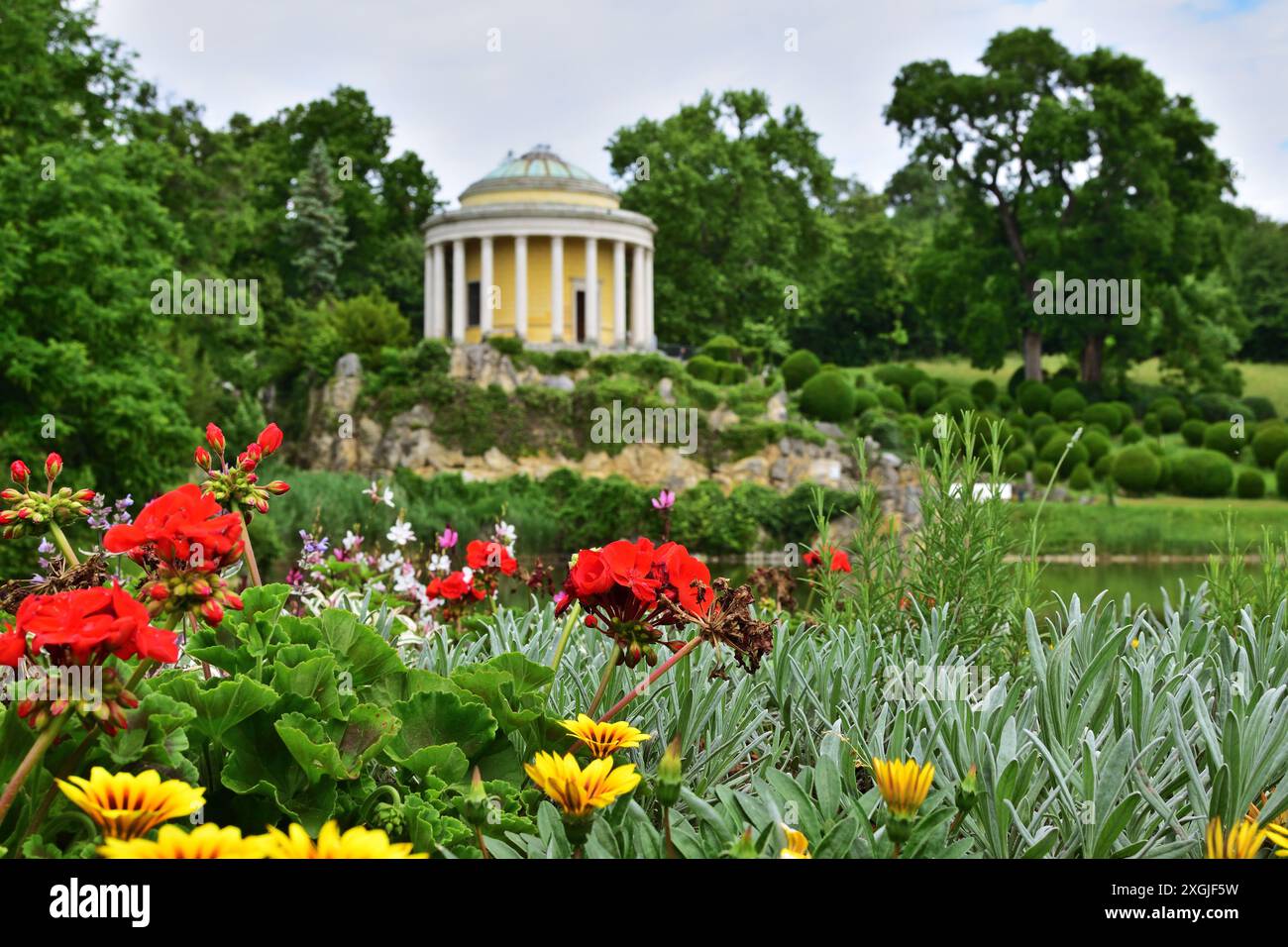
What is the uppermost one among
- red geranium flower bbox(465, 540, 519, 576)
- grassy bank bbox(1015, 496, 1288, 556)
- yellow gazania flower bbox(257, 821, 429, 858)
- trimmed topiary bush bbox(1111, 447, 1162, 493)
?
trimmed topiary bush bbox(1111, 447, 1162, 493)

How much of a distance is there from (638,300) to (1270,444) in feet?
63.1

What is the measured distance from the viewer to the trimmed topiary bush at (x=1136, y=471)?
29047 mm

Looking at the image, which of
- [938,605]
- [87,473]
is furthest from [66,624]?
[87,473]

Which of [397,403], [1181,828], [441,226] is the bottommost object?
[1181,828]

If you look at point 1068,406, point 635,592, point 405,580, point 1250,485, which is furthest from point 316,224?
point 635,592

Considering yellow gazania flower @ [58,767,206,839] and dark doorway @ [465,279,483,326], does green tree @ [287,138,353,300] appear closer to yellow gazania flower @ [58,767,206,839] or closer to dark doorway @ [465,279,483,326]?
dark doorway @ [465,279,483,326]

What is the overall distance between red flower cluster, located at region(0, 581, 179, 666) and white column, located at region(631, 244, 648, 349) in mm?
35969

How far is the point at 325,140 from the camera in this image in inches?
1721

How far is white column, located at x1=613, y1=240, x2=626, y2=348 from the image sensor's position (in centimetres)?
3709

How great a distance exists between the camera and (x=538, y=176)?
3672cm

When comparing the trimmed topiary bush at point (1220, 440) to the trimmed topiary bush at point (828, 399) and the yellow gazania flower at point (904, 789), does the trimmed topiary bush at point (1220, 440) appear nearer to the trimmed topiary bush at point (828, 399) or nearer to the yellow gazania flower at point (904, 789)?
the trimmed topiary bush at point (828, 399)

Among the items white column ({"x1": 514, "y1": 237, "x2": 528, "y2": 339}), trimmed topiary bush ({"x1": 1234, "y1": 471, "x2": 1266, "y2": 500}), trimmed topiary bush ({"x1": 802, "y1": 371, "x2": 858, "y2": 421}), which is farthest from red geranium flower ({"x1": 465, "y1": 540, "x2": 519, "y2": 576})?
white column ({"x1": 514, "y1": 237, "x2": 528, "y2": 339})
